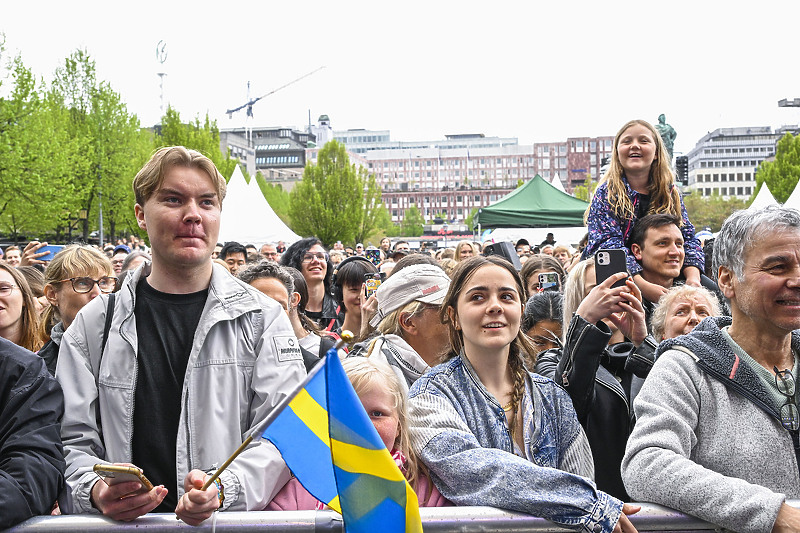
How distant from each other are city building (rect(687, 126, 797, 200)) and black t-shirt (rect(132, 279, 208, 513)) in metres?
137

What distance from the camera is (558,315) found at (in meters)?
4.89

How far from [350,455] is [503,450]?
880 mm

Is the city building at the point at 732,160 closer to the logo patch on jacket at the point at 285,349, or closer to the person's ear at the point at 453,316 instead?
the person's ear at the point at 453,316

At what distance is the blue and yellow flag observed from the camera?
6.46 ft

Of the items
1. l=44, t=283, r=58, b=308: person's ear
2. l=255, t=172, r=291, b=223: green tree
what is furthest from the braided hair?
l=255, t=172, r=291, b=223: green tree

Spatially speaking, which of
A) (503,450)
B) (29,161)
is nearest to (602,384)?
(503,450)

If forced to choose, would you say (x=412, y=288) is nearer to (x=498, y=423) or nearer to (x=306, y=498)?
(x=498, y=423)

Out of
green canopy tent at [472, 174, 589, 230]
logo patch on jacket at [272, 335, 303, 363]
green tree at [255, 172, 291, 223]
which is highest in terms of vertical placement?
green tree at [255, 172, 291, 223]

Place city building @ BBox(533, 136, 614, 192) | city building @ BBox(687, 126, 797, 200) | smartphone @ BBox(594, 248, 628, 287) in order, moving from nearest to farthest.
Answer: smartphone @ BBox(594, 248, 628, 287), city building @ BBox(687, 126, 797, 200), city building @ BBox(533, 136, 614, 192)

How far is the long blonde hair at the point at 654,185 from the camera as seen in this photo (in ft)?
16.1

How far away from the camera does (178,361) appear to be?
8.93ft

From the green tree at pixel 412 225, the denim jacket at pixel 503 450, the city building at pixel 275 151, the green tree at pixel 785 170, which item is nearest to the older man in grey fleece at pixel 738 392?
the denim jacket at pixel 503 450

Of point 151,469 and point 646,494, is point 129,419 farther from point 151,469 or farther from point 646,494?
point 646,494

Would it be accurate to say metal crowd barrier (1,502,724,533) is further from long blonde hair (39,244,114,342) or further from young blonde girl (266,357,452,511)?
long blonde hair (39,244,114,342)
